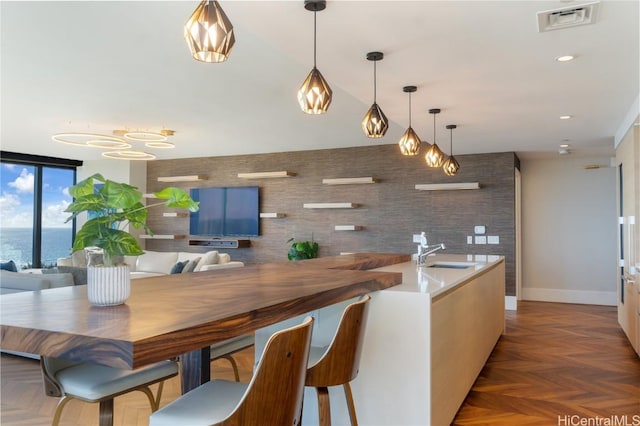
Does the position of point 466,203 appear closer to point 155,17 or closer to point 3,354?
point 155,17

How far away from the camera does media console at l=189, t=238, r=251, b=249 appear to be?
870cm

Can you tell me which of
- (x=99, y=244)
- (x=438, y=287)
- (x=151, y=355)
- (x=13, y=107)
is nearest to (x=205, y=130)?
(x=13, y=107)

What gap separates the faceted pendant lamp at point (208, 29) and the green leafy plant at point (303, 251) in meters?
6.01

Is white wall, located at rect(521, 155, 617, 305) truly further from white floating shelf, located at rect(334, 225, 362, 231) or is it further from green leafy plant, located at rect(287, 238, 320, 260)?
green leafy plant, located at rect(287, 238, 320, 260)

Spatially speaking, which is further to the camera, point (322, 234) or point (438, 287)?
point (322, 234)

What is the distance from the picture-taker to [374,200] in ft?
25.7

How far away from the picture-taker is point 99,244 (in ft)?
4.90

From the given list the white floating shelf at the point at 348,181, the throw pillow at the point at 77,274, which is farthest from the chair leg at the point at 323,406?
the white floating shelf at the point at 348,181

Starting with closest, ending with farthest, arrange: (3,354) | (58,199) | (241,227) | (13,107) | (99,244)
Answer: (99,244) → (3,354) → (13,107) → (241,227) → (58,199)

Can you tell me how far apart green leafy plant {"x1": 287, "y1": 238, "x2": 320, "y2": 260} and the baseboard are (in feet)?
11.8

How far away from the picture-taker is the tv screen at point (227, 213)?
8781 millimetres

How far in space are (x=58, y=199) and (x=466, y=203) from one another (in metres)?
7.71

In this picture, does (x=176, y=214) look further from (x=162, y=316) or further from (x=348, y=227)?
(x=162, y=316)

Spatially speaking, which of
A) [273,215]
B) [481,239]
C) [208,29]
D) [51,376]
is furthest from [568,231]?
[51,376]
